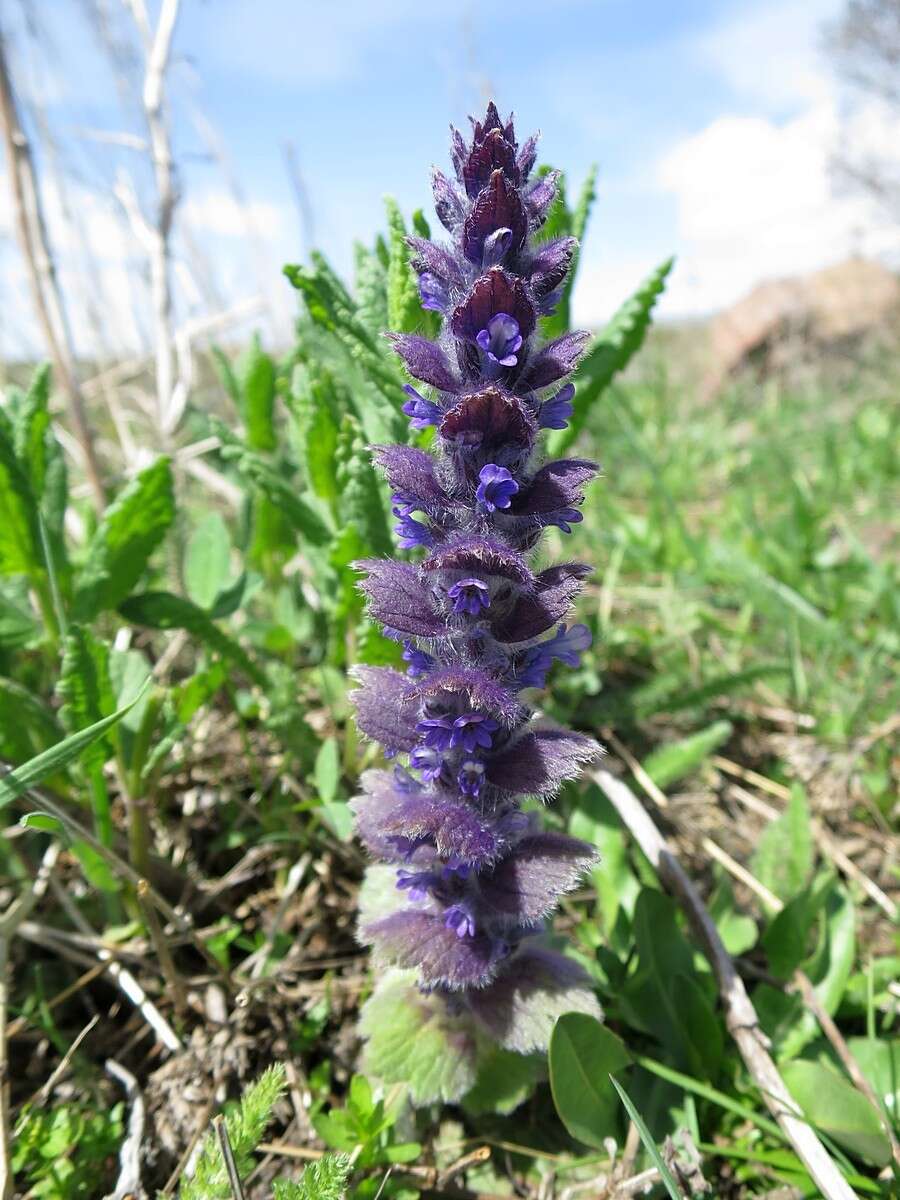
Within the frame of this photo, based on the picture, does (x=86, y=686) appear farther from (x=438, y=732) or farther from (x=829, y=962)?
(x=829, y=962)

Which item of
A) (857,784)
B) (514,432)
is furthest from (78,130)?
(857,784)

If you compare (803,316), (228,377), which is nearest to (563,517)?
(228,377)

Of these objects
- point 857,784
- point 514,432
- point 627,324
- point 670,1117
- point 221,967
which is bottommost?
point 670,1117

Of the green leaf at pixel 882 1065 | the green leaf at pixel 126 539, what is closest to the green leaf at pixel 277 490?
the green leaf at pixel 126 539

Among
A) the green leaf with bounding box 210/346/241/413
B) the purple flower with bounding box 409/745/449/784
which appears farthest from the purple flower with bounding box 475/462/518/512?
the green leaf with bounding box 210/346/241/413

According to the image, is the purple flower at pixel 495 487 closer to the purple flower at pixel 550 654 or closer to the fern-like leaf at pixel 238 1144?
the purple flower at pixel 550 654

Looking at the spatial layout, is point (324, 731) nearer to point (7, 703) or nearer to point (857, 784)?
point (7, 703)
